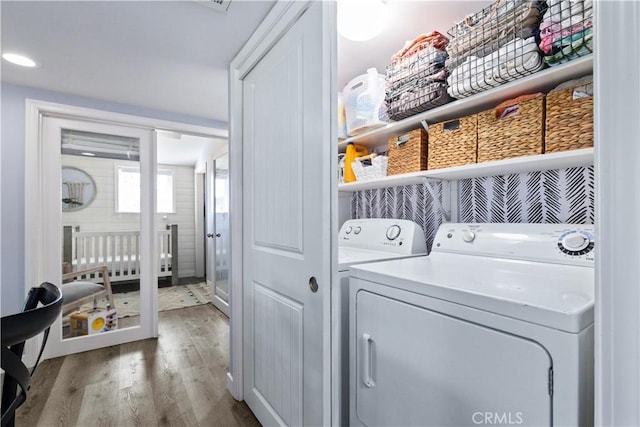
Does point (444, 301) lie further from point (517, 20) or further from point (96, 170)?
point (96, 170)

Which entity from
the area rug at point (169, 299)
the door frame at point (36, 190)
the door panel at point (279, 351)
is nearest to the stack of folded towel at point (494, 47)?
the door panel at point (279, 351)

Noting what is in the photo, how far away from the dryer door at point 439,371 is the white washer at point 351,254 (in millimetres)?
92

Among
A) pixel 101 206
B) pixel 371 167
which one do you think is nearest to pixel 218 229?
pixel 101 206

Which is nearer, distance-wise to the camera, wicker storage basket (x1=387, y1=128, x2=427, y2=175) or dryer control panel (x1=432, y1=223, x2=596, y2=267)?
dryer control panel (x1=432, y1=223, x2=596, y2=267)

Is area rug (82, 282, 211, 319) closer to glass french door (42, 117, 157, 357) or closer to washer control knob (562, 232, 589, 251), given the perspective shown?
glass french door (42, 117, 157, 357)

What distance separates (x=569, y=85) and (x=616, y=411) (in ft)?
3.64

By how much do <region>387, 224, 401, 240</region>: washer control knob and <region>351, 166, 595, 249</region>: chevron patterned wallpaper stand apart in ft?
0.66

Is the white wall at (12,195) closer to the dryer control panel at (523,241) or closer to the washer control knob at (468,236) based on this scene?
the dryer control panel at (523,241)

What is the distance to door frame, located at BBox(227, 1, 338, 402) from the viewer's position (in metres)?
1.09

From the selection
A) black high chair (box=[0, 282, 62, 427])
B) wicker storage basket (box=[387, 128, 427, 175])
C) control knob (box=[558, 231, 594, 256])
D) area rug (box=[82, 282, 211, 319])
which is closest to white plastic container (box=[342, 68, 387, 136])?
wicker storage basket (box=[387, 128, 427, 175])

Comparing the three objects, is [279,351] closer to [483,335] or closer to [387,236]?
[387,236]

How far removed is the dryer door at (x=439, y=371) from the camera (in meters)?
0.68

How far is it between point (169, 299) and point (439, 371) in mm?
4093

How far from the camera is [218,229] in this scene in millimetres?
3838
